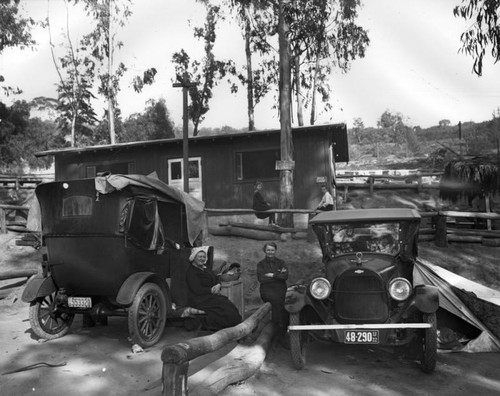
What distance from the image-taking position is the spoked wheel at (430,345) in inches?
213

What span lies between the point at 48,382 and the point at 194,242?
3583mm

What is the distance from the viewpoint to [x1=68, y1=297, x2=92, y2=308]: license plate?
6.54 meters

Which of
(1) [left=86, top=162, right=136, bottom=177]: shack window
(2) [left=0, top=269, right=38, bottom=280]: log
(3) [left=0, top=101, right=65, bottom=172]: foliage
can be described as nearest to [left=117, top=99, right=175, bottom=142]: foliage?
(3) [left=0, top=101, right=65, bottom=172]: foliage

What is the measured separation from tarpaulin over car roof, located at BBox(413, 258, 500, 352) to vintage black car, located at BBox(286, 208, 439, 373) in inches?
52.4

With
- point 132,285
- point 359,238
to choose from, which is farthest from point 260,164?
point 132,285

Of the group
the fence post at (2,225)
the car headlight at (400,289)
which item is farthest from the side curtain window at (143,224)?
the fence post at (2,225)

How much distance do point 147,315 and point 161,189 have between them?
1.90m

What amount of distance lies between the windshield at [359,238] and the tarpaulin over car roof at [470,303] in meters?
1.47

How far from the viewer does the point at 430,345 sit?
5.41 m

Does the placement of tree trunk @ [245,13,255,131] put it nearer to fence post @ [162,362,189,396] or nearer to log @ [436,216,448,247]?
log @ [436,216,448,247]

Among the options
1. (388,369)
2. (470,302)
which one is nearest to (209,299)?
(388,369)

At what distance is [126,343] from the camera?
6.68 m

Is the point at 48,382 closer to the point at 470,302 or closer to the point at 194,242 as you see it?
the point at 194,242

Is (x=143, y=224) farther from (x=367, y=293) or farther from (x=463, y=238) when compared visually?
(x=463, y=238)
